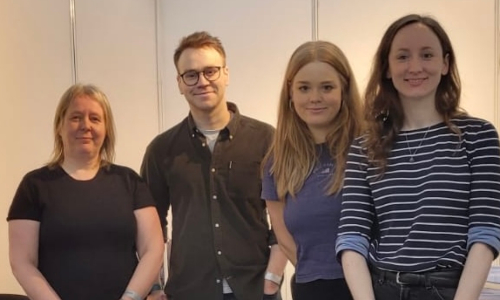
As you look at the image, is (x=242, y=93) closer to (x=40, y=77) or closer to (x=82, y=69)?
(x=82, y=69)

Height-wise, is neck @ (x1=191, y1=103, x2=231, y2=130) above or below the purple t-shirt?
above

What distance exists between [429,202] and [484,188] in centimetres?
14

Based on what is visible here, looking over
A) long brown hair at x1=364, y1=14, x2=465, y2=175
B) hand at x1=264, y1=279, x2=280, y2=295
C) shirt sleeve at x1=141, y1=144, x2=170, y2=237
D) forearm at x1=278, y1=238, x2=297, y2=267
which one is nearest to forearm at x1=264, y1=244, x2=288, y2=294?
hand at x1=264, y1=279, x2=280, y2=295

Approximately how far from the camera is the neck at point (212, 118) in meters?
2.29

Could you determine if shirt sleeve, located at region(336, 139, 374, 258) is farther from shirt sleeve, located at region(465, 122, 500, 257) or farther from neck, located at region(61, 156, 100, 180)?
neck, located at region(61, 156, 100, 180)

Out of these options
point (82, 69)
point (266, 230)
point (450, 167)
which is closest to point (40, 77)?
point (82, 69)

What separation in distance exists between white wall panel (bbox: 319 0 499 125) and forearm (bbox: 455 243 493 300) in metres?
2.18

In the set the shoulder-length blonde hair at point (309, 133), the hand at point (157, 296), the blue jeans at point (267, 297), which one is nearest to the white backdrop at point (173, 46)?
the hand at point (157, 296)

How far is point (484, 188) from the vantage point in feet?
4.86

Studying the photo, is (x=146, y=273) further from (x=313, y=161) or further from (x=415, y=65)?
(x=415, y=65)

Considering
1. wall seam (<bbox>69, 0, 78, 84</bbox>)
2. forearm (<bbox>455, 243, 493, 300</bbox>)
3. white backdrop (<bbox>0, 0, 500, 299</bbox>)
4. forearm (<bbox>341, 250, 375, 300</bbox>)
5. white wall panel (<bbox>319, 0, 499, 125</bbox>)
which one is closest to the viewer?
forearm (<bbox>455, 243, 493, 300</bbox>)

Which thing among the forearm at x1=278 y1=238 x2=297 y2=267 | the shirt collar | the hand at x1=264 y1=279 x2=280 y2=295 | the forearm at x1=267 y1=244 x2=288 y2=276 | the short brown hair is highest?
the short brown hair

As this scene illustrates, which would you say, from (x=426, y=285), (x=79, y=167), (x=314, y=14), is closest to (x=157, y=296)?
(x=79, y=167)

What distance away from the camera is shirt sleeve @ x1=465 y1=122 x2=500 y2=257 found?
4.79 feet
